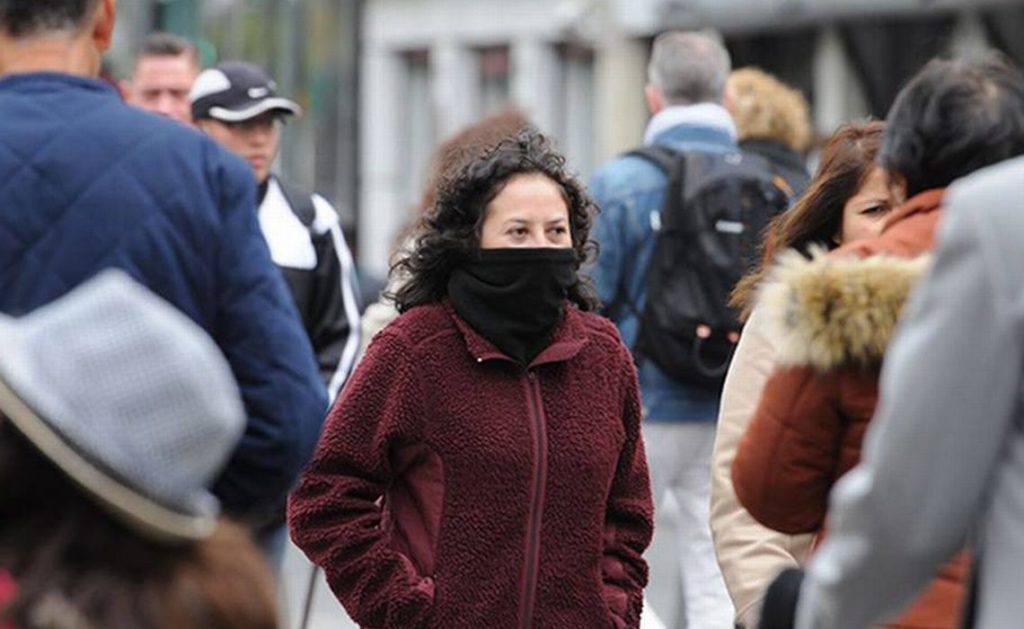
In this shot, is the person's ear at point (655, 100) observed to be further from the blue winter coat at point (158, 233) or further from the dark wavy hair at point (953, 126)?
the dark wavy hair at point (953, 126)

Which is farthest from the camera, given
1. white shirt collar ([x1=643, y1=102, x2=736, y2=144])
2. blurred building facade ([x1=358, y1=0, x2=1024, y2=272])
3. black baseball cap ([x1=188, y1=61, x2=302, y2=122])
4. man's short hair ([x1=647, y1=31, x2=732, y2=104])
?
blurred building facade ([x1=358, y1=0, x2=1024, y2=272])

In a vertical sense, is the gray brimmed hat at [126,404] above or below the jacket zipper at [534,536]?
above

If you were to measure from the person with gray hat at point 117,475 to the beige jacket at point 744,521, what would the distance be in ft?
7.95

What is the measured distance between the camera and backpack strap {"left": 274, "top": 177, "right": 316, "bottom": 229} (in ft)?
27.2

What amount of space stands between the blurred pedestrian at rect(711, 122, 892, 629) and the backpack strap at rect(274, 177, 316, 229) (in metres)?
2.49

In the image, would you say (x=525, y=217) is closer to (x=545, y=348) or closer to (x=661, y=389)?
(x=545, y=348)

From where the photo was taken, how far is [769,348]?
5.60 meters

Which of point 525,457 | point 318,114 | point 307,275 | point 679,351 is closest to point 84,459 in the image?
point 525,457

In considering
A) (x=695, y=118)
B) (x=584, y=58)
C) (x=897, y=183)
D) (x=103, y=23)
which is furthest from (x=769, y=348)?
(x=584, y=58)

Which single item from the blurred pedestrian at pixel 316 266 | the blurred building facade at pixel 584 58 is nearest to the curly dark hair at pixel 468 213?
the blurred pedestrian at pixel 316 266

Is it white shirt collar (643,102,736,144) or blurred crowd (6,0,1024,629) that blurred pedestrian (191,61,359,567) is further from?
white shirt collar (643,102,736,144)

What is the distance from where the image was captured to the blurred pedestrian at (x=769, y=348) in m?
5.53

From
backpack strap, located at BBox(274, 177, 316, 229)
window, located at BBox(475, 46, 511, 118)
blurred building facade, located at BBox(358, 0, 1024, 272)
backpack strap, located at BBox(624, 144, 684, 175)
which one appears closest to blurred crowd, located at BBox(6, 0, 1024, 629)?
backpack strap, located at BBox(274, 177, 316, 229)

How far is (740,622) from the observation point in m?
5.53
